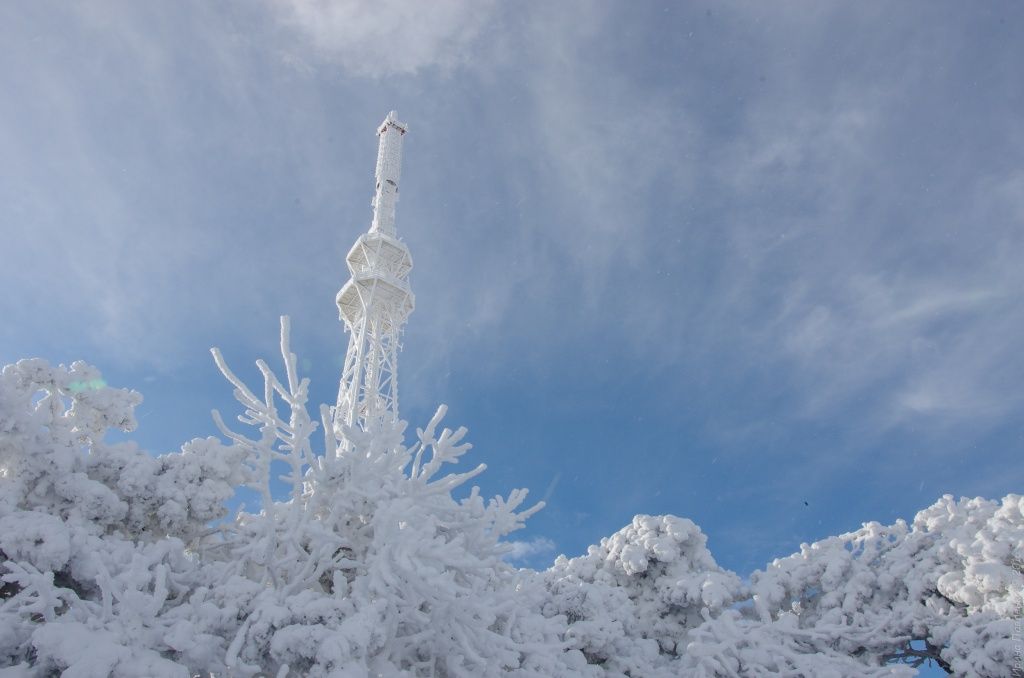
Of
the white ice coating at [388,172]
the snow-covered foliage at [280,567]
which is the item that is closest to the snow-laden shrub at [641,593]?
the snow-covered foliage at [280,567]

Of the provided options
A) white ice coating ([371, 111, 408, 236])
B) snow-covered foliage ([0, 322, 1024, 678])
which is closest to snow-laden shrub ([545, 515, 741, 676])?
snow-covered foliage ([0, 322, 1024, 678])

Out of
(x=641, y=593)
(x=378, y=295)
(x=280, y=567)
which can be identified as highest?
(x=378, y=295)

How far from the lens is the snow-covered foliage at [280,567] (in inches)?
225

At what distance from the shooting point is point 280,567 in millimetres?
7262

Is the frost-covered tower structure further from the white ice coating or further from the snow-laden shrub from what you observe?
the snow-laden shrub

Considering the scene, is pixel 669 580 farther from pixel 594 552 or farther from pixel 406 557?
pixel 406 557

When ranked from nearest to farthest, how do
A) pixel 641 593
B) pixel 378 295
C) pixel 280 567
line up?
pixel 280 567
pixel 641 593
pixel 378 295

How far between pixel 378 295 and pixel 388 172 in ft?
16.1

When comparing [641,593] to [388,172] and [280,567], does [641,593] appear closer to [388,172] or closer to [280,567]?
[280,567]

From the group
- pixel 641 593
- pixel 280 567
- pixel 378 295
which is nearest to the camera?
pixel 280 567

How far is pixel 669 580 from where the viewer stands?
1648 cm

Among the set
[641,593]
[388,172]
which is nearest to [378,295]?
[388,172]

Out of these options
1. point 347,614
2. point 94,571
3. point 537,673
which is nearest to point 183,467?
point 94,571

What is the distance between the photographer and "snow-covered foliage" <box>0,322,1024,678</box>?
5.73 metres
